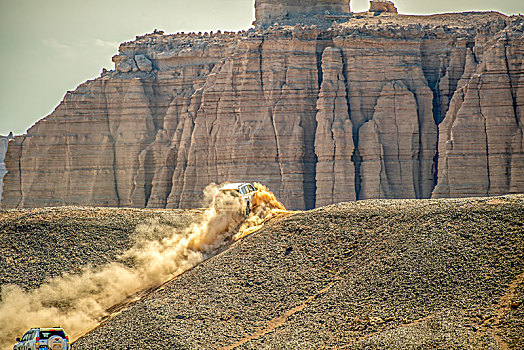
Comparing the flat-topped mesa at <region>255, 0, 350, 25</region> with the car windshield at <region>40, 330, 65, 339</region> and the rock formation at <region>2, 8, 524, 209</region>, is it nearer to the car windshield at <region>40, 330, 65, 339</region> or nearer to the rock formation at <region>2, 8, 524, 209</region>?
the rock formation at <region>2, 8, 524, 209</region>

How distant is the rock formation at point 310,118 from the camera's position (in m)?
69.0

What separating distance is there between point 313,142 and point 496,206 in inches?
1389

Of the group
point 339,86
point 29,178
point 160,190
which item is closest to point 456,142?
point 339,86

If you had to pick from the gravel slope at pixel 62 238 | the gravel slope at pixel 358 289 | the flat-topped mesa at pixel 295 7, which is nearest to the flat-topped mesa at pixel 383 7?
the flat-topped mesa at pixel 295 7

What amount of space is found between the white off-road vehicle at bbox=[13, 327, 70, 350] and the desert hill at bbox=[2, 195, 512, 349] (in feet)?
7.43

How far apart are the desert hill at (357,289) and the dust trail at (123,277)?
1890 mm

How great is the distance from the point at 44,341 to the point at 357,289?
36.0 feet

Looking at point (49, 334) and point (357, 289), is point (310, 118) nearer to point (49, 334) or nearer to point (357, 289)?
point (357, 289)

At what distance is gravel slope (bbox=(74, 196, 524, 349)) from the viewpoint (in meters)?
33.1

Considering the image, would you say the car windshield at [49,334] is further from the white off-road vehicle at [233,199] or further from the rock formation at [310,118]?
the rock formation at [310,118]

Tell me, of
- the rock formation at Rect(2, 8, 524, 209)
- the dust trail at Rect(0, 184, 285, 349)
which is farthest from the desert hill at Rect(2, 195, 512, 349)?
the rock formation at Rect(2, 8, 524, 209)

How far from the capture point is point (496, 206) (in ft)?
130

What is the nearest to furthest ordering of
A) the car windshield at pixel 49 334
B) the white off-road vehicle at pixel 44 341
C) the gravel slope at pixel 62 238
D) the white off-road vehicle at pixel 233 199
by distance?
1. the white off-road vehicle at pixel 44 341
2. the car windshield at pixel 49 334
3. the gravel slope at pixel 62 238
4. the white off-road vehicle at pixel 233 199

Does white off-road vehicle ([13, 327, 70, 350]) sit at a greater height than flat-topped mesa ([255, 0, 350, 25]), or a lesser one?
lesser
